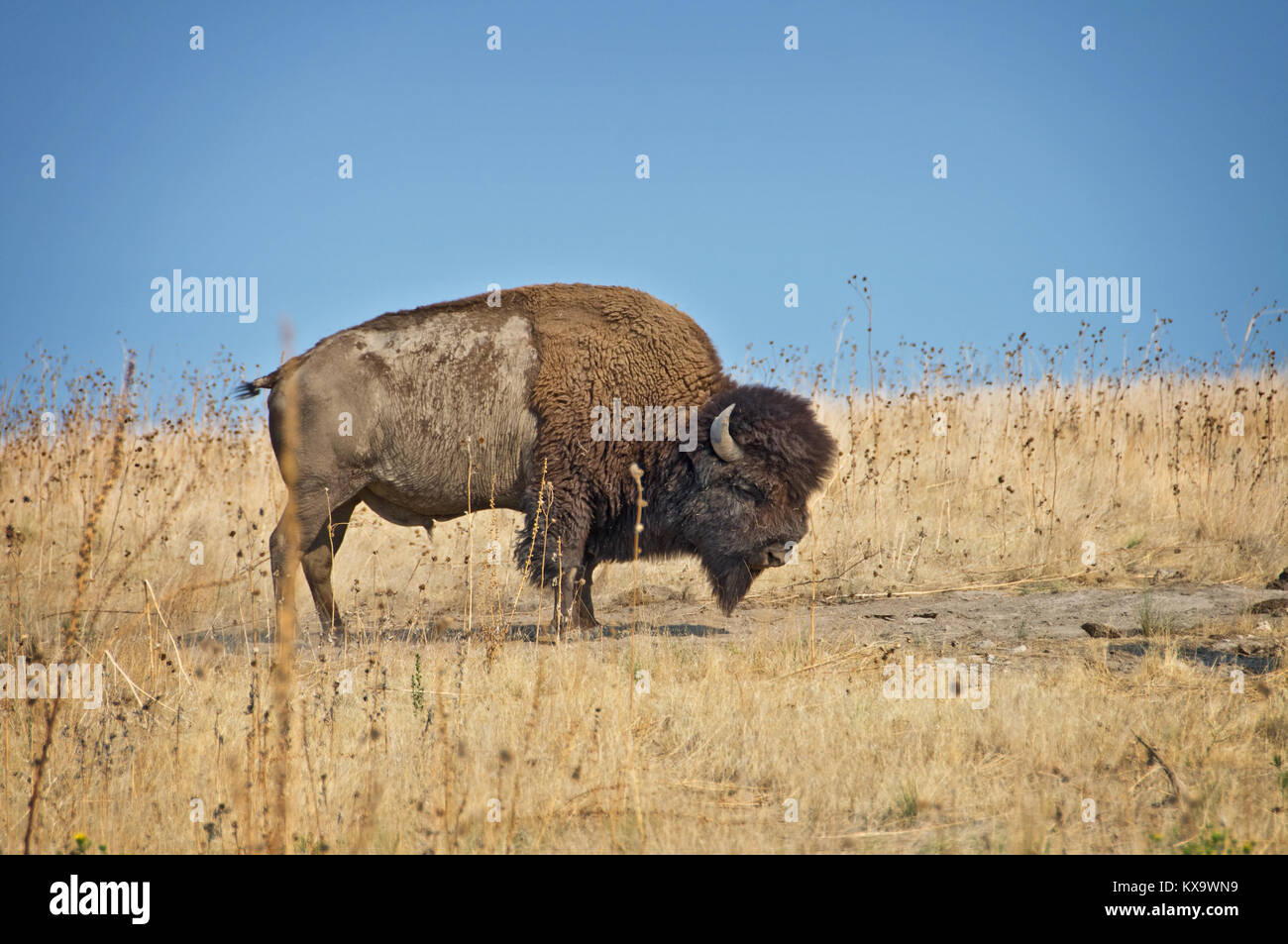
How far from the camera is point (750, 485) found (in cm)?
745

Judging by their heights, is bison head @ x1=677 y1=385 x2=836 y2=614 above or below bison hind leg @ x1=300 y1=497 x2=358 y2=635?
above

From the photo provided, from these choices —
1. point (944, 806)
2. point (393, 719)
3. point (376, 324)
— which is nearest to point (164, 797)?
point (393, 719)

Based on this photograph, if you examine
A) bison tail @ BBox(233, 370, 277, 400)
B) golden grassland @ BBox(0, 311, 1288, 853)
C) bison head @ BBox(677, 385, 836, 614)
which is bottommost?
golden grassland @ BBox(0, 311, 1288, 853)

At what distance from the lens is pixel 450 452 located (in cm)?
773

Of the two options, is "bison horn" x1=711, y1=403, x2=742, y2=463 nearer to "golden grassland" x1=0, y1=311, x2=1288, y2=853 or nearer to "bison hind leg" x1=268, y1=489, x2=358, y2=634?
"golden grassland" x1=0, y1=311, x2=1288, y2=853

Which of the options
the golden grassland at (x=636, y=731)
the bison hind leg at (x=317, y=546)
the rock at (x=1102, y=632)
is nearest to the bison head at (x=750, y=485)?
the golden grassland at (x=636, y=731)

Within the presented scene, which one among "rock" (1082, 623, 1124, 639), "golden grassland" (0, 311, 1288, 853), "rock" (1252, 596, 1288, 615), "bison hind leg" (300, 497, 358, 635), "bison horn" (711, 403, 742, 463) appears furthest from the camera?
"bison hind leg" (300, 497, 358, 635)

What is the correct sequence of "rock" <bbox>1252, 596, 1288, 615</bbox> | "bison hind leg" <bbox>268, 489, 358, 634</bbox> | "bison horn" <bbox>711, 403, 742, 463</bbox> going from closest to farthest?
"rock" <bbox>1252, 596, 1288, 615</bbox>, "bison horn" <bbox>711, 403, 742, 463</bbox>, "bison hind leg" <bbox>268, 489, 358, 634</bbox>

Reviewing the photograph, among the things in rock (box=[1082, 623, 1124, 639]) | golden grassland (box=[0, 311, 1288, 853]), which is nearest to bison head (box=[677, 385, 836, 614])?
golden grassland (box=[0, 311, 1288, 853])

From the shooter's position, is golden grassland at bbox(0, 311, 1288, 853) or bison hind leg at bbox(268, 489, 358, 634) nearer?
golden grassland at bbox(0, 311, 1288, 853)

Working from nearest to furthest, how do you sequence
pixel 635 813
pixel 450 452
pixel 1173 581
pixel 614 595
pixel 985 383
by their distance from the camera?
1. pixel 635 813
2. pixel 450 452
3. pixel 1173 581
4. pixel 614 595
5. pixel 985 383

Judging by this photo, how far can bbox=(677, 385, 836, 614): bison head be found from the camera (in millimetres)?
7406
